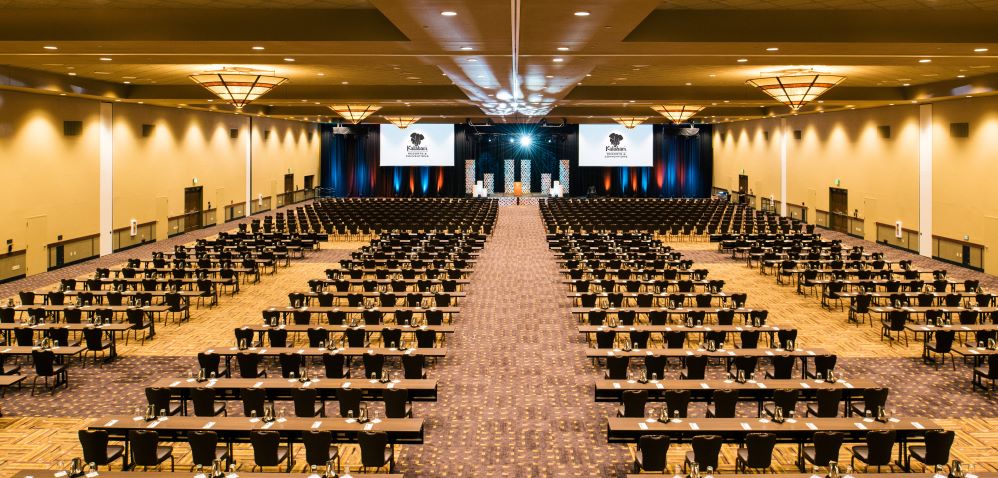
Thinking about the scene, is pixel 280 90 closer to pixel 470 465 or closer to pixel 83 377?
pixel 83 377

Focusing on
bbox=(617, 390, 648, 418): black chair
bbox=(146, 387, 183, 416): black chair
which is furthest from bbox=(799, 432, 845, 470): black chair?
bbox=(146, 387, 183, 416): black chair

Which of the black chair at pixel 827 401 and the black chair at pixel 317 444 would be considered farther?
the black chair at pixel 827 401

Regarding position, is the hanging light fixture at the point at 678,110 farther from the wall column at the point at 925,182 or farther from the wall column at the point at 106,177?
the wall column at the point at 106,177

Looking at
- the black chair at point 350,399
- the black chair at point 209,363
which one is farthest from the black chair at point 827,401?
the black chair at point 209,363

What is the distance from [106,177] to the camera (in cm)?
2586

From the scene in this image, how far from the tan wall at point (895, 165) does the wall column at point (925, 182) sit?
0.26 meters

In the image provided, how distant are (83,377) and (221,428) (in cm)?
529

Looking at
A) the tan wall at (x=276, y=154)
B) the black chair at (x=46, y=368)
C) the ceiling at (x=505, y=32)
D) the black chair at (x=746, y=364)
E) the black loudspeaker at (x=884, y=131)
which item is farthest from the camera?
the tan wall at (x=276, y=154)

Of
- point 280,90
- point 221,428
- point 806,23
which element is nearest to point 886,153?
point 806,23

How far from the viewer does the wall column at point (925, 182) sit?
2569 centimetres

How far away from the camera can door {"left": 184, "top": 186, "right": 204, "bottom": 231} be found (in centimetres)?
3222

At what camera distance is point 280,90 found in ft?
85.6

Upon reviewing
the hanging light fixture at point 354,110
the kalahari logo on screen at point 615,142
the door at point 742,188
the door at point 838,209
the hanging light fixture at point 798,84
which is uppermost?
the kalahari logo on screen at point 615,142

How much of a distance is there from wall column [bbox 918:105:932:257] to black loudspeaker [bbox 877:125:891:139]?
234 centimetres
